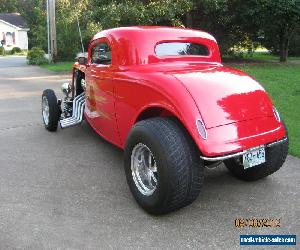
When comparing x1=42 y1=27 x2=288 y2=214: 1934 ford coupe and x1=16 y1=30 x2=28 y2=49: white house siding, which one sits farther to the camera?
x1=16 y1=30 x2=28 y2=49: white house siding

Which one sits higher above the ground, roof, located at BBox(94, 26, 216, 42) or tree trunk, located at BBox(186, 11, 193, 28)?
tree trunk, located at BBox(186, 11, 193, 28)

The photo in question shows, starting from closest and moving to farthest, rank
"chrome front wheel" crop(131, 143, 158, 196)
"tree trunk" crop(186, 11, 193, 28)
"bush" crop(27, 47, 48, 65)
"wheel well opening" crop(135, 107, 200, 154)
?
"wheel well opening" crop(135, 107, 200, 154) → "chrome front wheel" crop(131, 143, 158, 196) → "tree trunk" crop(186, 11, 193, 28) → "bush" crop(27, 47, 48, 65)

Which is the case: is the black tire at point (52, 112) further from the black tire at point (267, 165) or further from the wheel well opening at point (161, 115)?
the black tire at point (267, 165)

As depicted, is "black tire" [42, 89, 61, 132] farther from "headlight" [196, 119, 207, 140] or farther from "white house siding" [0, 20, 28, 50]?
"white house siding" [0, 20, 28, 50]

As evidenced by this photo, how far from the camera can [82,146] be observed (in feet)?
20.6

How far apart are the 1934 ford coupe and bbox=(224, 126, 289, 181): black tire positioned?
0.01 meters

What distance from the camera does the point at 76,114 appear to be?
667 cm

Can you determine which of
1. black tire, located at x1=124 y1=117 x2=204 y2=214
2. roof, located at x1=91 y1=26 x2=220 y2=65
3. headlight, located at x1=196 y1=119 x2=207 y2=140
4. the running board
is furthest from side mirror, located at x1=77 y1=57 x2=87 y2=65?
headlight, located at x1=196 y1=119 x2=207 y2=140

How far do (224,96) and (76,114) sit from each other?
10.9 feet

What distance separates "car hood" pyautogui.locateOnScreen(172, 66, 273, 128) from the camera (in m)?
3.79

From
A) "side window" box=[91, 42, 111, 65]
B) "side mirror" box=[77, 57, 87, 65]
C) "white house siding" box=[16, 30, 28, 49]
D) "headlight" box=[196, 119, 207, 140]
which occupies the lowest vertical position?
"headlight" box=[196, 119, 207, 140]

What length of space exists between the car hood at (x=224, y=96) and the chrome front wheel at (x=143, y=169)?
742 millimetres

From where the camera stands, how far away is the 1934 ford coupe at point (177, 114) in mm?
3664

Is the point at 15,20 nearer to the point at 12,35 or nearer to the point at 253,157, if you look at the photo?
the point at 12,35
